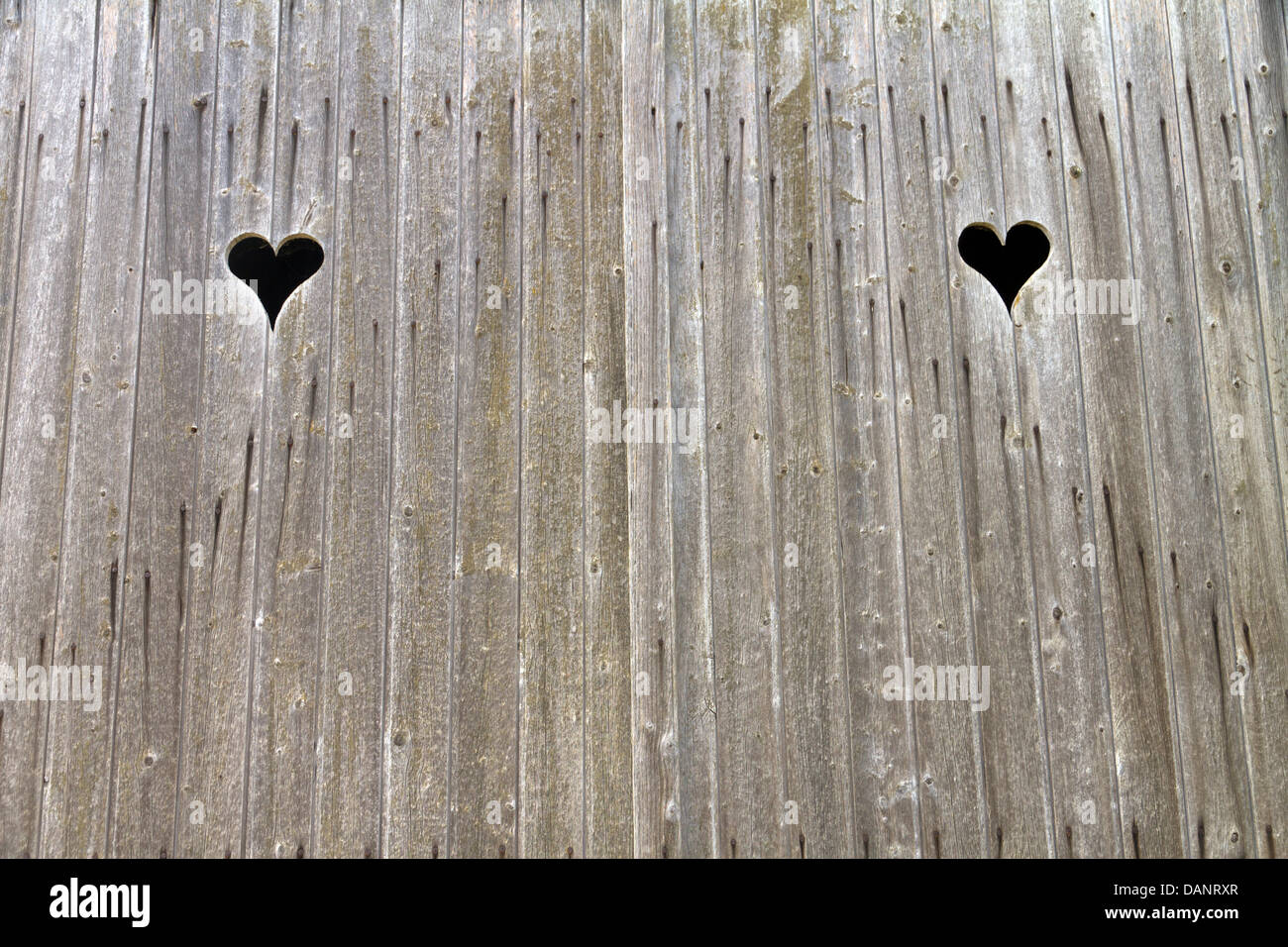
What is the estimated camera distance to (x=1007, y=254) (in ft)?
10.0

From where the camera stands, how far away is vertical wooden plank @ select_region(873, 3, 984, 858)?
2.78m

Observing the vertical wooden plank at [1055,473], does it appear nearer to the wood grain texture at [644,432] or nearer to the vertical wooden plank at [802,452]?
the wood grain texture at [644,432]

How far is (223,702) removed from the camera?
111 inches

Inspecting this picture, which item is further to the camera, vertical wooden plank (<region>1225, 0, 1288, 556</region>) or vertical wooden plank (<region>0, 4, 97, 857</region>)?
vertical wooden plank (<region>1225, 0, 1288, 556</region>)

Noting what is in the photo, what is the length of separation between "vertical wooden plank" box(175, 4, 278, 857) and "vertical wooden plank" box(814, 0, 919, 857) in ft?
4.91

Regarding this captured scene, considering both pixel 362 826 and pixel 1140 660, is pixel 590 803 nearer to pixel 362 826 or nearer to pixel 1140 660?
pixel 362 826

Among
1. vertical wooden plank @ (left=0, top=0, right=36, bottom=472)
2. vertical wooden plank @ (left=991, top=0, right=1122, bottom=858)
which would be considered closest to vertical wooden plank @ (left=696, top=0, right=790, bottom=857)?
vertical wooden plank @ (left=991, top=0, right=1122, bottom=858)

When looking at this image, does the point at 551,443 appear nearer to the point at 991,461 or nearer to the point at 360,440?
the point at 360,440

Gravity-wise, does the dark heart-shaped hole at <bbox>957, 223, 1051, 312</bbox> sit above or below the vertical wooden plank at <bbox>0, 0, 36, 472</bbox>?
below

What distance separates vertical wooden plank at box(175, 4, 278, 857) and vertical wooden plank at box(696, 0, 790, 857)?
1.05 meters

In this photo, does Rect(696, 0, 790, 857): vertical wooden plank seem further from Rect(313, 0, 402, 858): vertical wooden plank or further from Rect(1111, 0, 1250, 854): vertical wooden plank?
Rect(1111, 0, 1250, 854): vertical wooden plank

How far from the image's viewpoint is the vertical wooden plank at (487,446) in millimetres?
2789

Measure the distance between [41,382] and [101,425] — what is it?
201 mm
